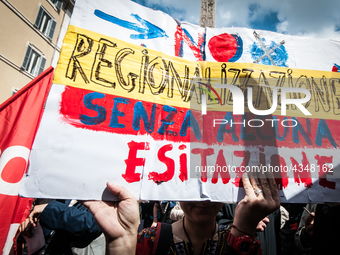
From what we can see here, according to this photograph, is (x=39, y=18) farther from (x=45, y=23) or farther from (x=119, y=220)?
(x=119, y=220)

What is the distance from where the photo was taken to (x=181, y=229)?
179cm

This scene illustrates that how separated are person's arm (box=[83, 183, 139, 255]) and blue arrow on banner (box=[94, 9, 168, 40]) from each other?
1513mm

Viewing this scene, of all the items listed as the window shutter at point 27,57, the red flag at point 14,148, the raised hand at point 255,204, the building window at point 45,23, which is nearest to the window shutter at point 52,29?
the building window at point 45,23

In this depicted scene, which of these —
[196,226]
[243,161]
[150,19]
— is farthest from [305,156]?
[150,19]

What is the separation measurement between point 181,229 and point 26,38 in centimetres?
→ 1317

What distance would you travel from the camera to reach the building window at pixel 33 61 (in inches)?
424

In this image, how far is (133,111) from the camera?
5.76 feet

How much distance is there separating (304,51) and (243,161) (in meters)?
1.56

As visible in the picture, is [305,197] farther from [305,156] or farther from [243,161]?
[243,161]

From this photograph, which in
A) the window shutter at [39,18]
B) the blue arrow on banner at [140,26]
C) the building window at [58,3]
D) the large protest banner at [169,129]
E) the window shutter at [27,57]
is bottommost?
the large protest banner at [169,129]

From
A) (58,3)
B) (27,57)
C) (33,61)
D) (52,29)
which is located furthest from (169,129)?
(58,3)

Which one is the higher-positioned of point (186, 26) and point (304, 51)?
point (186, 26)

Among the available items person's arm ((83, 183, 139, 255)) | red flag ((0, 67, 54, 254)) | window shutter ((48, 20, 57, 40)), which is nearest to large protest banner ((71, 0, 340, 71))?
red flag ((0, 67, 54, 254))

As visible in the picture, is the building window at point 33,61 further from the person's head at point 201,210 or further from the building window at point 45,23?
the person's head at point 201,210
